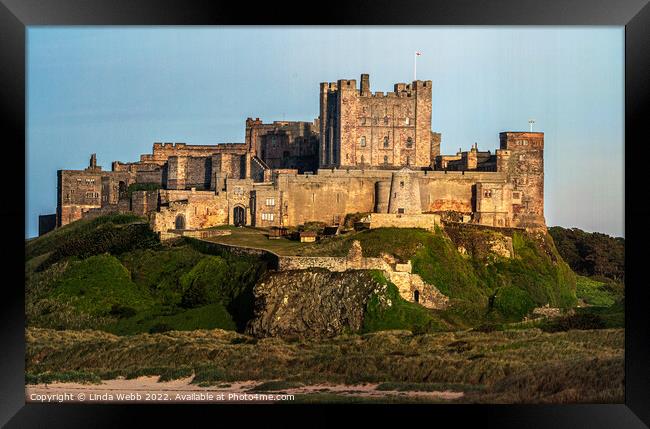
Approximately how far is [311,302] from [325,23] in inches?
564

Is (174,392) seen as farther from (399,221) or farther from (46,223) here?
(46,223)

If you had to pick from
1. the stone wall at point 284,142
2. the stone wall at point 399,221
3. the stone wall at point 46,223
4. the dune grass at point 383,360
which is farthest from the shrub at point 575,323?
the stone wall at point 46,223

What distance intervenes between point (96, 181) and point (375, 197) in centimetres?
1234

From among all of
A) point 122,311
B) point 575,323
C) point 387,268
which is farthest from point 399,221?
point 122,311

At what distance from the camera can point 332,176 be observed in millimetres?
55000

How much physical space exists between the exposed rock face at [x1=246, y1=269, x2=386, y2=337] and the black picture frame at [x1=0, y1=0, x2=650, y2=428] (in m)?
11.6

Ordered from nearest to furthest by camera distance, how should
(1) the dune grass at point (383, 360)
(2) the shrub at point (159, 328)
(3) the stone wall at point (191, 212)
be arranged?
(1) the dune grass at point (383, 360) < (2) the shrub at point (159, 328) < (3) the stone wall at point (191, 212)

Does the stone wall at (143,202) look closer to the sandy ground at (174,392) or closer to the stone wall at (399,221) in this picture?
the stone wall at (399,221)

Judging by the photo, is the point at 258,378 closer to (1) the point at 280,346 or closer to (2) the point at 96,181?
(1) the point at 280,346

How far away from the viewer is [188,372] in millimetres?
36156

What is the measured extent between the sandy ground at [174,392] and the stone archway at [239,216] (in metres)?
19.1

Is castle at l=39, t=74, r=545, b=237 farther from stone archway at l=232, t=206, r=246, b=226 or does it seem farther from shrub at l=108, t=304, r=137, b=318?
shrub at l=108, t=304, r=137, b=318

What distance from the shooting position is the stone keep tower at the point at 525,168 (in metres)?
56.6

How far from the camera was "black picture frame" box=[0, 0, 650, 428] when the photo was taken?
28.7 m
